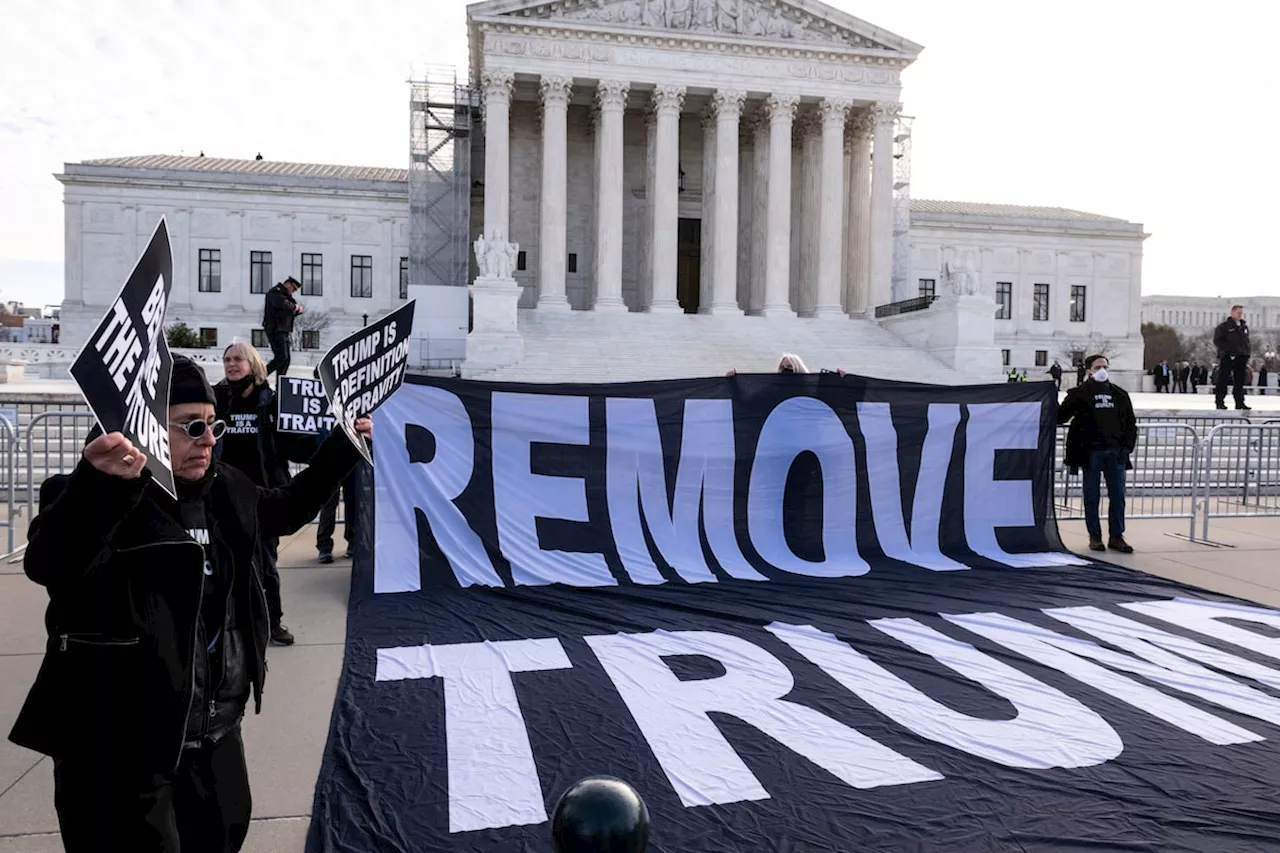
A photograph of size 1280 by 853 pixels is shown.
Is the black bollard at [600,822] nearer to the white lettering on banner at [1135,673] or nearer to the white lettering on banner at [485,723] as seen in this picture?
the white lettering on banner at [485,723]

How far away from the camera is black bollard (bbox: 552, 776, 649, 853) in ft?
4.75

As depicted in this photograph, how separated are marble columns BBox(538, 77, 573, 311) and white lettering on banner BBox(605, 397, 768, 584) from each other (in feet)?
88.5

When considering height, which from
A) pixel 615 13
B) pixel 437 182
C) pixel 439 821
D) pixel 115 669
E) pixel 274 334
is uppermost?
pixel 615 13

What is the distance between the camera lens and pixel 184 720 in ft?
7.61

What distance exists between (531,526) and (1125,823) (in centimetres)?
497

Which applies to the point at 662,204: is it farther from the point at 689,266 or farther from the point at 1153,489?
the point at 1153,489

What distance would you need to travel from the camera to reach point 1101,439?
934 cm

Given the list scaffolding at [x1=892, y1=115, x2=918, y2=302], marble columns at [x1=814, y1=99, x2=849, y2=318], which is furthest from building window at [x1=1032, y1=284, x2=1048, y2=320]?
marble columns at [x1=814, y1=99, x2=849, y2=318]

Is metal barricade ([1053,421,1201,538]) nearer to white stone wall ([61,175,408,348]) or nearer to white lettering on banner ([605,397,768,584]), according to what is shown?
white lettering on banner ([605,397,768,584])

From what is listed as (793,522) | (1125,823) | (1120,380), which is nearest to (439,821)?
(1125,823)

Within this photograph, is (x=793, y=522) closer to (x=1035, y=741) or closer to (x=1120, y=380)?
(x=1035, y=741)

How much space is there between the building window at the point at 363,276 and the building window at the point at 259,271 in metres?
4.41

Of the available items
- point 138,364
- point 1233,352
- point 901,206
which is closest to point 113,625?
point 138,364

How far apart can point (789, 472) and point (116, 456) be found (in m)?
6.76
